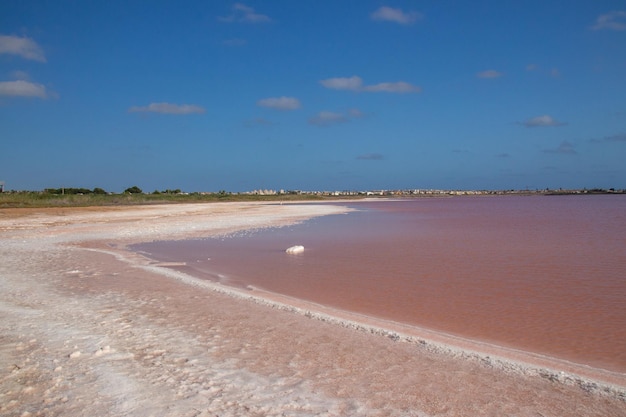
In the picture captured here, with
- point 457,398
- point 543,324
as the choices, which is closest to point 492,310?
point 543,324

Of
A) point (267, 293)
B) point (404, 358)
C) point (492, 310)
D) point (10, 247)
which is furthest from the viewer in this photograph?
point (10, 247)

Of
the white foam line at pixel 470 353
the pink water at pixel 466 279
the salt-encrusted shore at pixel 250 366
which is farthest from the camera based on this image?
the pink water at pixel 466 279

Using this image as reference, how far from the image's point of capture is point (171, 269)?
1220 cm

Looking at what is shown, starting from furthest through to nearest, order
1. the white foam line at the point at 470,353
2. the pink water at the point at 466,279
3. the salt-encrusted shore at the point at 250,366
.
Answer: the pink water at the point at 466,279 < the white foam line at the point at 470,353 < the salt-encrusted shore at the point at 250,366

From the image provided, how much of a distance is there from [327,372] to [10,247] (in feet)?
49.1

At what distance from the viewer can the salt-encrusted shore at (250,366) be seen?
424 cm

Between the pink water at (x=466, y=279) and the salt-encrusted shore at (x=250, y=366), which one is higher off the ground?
the salt-encrusted shore at (x=250, y=366)

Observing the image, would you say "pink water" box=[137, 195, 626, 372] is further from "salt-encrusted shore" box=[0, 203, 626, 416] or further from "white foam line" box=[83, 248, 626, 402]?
"salt-encrusted shore" box=[0, 203, 626, 416]

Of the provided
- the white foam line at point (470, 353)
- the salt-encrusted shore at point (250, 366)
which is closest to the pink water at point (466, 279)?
the white foam line at point (470, 353)

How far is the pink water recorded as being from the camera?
6930 millimetres

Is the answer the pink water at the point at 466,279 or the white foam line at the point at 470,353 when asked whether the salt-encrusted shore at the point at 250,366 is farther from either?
the pink water at the point at 466,279

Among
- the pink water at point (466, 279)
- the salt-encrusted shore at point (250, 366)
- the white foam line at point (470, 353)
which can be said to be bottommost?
the pink water at point (466, 279)

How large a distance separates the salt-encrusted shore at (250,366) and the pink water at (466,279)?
0.95 meters

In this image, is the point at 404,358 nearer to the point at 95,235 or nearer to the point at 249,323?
the point at 249,323
